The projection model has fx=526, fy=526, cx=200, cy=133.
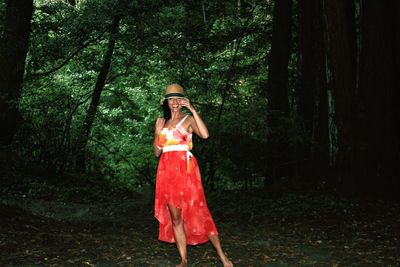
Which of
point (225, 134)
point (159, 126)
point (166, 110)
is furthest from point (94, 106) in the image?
point (159, 126)

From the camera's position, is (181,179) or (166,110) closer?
(181,179)

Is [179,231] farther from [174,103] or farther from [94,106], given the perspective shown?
[94,106]

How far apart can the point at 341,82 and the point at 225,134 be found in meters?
2.49

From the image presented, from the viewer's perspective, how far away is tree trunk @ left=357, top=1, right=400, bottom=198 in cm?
921

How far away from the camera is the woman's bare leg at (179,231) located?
5.48 meters

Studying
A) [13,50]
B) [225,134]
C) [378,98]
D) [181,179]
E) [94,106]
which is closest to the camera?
[181,179]

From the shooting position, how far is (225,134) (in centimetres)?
1056

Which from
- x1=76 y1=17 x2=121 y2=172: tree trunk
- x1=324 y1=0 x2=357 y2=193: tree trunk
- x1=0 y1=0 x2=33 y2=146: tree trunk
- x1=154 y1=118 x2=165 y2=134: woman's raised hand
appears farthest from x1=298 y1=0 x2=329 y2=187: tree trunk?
x1=0 y1=0 x2=33 y2=146: tree trunk

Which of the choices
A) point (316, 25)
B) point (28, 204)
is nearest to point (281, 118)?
point (316, 25)

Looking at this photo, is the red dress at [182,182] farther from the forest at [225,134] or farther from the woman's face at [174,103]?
the forest at [225,134]

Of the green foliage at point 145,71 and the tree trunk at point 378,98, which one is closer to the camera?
the tree trunk at point 378,98

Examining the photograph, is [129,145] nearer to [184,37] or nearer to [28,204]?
[184,37]

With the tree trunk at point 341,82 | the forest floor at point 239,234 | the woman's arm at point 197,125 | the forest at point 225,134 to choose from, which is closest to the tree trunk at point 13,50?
the forest at point 225,134

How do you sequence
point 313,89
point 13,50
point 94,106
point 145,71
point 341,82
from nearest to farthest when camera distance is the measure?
point 341,82 < point 313,89 < point 13,50 < point 94,106 < point 145,71
